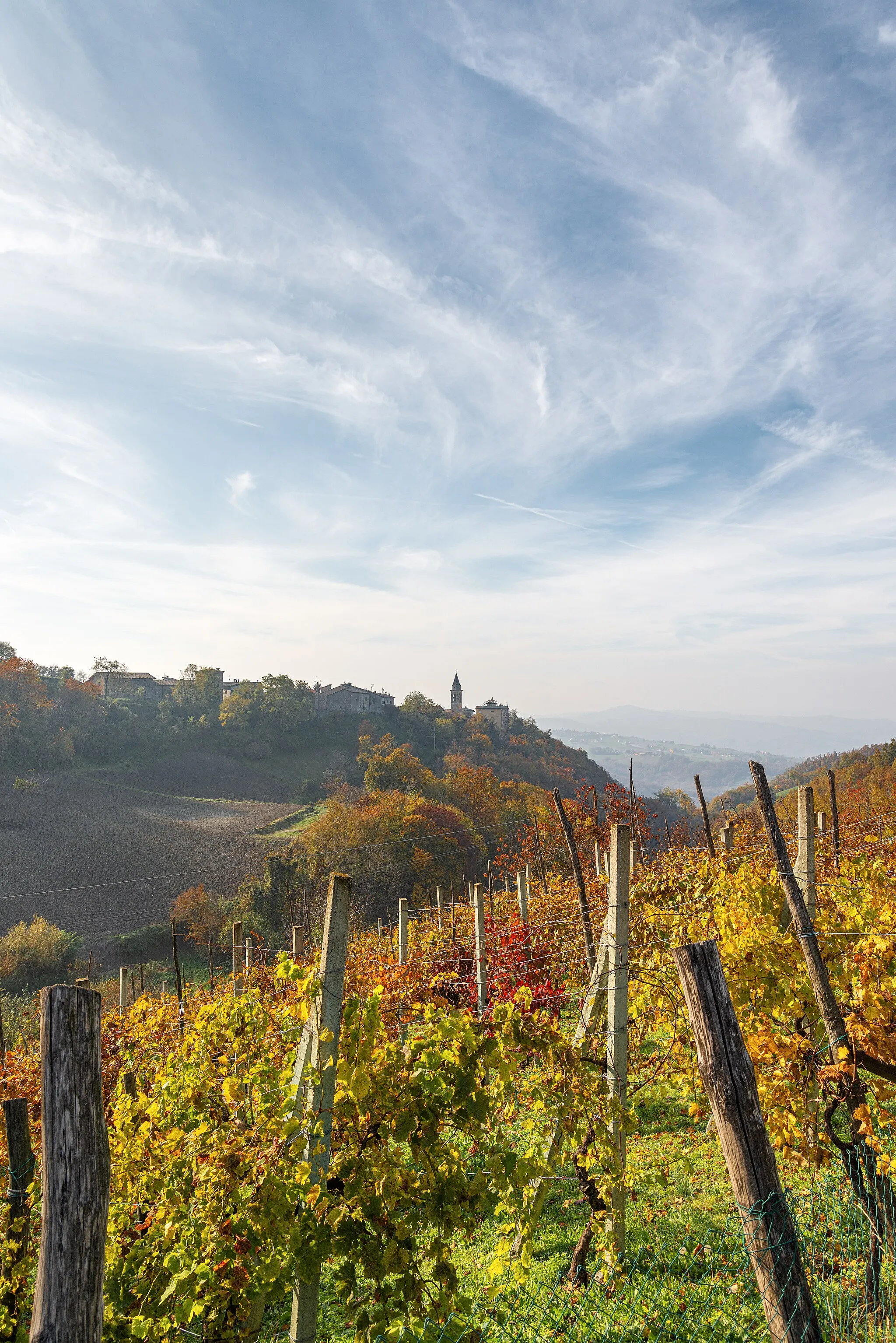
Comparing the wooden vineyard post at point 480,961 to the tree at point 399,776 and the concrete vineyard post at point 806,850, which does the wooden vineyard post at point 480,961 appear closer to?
the concrete vineyard post at point 806,850

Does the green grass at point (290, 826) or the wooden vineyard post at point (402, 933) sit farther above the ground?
the wooden vineyard post at point (402, 933)

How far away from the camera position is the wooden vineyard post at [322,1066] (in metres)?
2.66

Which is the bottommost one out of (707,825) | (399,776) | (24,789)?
(399,776)

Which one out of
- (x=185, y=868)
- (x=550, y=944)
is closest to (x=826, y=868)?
(x=550, y=944)

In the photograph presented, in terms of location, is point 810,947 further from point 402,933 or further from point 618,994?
point 402,933

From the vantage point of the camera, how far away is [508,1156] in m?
2.98

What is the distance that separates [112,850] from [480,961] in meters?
45.5

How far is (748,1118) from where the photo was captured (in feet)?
7.98

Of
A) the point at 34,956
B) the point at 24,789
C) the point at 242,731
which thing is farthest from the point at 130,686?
the point at 34,956

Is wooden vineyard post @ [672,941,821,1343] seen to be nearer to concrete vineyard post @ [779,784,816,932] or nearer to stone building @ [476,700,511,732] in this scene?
concrete vineyard post @ [779,784,816,932]

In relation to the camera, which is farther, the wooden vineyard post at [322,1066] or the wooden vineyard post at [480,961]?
the wooden vineyard post at [480,961]

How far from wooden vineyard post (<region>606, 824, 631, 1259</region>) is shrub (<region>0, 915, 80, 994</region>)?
33.5 m

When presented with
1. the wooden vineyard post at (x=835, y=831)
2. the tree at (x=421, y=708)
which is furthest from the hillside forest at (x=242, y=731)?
the wooden vineyard post at (x=835, y=831)

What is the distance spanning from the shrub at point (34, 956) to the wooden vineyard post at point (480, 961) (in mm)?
28596
